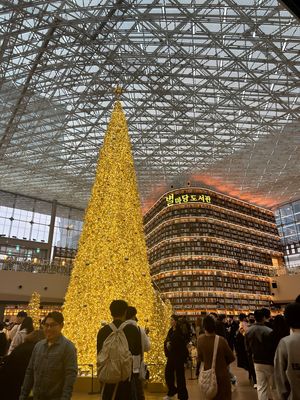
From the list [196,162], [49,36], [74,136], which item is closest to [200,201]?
[196,162]

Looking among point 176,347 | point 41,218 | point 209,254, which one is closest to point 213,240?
point 209,254

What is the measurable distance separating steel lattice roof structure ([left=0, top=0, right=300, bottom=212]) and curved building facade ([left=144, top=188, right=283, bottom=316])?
10.9ft

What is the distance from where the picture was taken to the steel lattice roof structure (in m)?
11.5

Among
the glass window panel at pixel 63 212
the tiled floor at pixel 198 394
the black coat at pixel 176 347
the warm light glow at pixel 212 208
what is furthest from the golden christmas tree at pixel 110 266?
the glass window panel at pixel 63 212

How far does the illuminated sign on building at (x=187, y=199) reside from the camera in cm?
2170

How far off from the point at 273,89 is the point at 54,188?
2142 centimetres

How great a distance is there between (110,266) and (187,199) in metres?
16.9

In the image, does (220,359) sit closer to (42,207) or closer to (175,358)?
(175,358)

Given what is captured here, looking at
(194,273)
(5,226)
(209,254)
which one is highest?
(5,226)

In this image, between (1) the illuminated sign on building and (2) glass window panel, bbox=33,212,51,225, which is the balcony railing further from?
(2) glass window panel, bbox=33,212,51,225

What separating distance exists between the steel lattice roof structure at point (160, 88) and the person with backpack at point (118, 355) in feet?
38.2

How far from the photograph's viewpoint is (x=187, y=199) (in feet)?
71.3

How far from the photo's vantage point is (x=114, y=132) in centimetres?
633

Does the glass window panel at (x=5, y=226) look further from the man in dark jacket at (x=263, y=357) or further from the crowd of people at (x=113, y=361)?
the man in dark jacket at (x=263, y=357)
